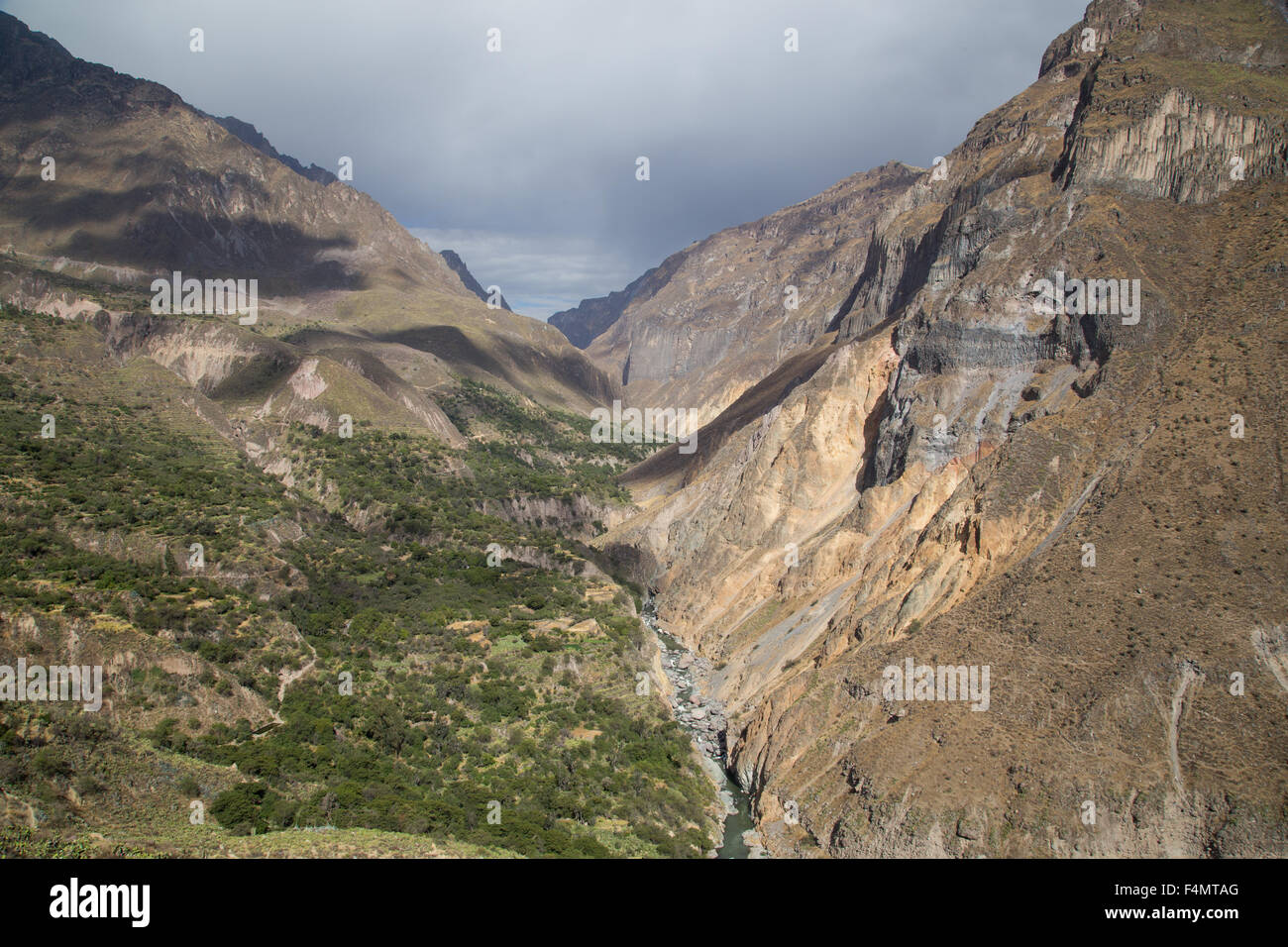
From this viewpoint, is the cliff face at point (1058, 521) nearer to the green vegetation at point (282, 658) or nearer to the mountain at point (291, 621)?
the mountain at point (291, 621)

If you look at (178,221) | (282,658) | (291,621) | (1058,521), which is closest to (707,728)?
(1058,521)

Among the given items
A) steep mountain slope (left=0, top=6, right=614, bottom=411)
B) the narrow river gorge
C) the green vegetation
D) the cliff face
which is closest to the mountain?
the green vegetation

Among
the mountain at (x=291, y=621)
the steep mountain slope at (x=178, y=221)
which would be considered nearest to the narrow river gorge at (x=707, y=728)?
the mountain at (x=291, y=621)

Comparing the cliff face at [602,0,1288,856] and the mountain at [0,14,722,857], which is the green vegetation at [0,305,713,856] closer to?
the mountain at [0,14,722,857]

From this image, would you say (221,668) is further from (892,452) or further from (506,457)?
(506,457)

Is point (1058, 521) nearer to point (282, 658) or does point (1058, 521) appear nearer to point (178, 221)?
point (282, 658)
